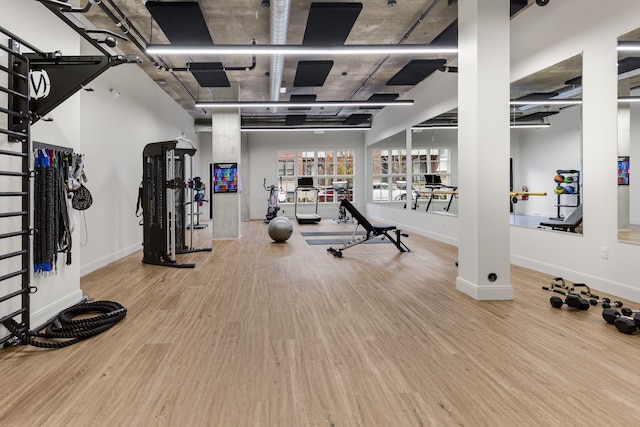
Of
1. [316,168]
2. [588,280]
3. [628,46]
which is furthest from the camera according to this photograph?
[316,168]

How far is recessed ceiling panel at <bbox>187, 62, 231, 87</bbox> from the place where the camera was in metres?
7.22

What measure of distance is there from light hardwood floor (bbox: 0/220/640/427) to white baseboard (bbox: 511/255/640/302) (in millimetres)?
625

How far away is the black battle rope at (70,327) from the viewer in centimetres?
272

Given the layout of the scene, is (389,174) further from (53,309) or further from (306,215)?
(53,309)

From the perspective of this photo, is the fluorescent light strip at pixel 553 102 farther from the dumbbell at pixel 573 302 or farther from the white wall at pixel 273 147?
the white wall at pixel 273 147

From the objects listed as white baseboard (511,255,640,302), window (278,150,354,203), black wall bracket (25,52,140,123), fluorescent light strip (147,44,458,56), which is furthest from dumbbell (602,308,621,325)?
window (278,150,354,203)

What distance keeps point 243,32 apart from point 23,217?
4.73 m

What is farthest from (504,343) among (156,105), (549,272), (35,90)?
(156,105)

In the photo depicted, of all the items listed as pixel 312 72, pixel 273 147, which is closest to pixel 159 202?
pixel 312 72

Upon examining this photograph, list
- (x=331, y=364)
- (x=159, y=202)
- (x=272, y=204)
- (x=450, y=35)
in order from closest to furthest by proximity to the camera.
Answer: (x=331, y=364) → (x=450, y=35) → (x=159, y=202) → (x=272, y=204)

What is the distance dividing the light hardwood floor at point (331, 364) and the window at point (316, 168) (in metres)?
10.8

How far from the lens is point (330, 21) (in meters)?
5.29

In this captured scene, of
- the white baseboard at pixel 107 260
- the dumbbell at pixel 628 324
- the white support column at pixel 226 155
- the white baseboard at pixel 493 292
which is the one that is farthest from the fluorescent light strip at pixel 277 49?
the dumbbell at pixel 628 324

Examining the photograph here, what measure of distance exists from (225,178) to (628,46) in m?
7.33
